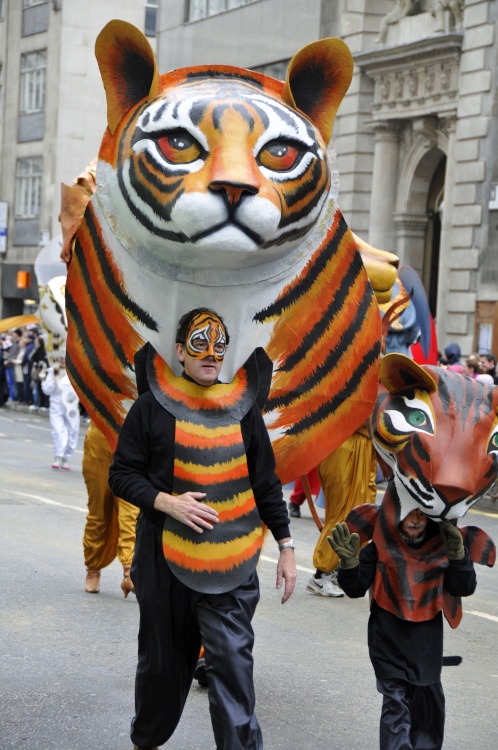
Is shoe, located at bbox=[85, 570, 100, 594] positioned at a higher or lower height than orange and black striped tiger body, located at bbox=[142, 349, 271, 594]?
lower

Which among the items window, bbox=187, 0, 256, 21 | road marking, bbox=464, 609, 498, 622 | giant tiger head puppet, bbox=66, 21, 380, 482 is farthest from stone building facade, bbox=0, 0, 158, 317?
giant tiger head puppet, bbox=66, 21, 380, 482

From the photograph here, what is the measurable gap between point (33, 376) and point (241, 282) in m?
22.8

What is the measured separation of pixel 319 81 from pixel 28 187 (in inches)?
1612

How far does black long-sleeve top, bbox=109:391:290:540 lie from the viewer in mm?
4973

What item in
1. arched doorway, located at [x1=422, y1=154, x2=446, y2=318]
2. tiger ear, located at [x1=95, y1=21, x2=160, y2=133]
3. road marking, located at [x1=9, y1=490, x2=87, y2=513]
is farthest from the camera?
arched doorway, located at [x1=422, y1=154, x2=446, y2=318]

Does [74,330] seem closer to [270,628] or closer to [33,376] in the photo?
[270,628]

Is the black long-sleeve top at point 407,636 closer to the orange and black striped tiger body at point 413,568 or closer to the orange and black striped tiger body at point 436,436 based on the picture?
the orange and black striped tiger body at point 413,568

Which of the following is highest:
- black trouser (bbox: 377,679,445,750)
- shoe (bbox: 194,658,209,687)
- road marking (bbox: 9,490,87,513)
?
black trouser (bbox: 377,679,445,750)

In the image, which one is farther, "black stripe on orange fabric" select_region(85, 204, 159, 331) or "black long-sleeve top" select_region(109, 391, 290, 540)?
"black stripe on orange fabric" select_region(85, 204, 159, 331)

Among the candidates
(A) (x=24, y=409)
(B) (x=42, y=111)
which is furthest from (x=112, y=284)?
(B) (x=42, y=111)

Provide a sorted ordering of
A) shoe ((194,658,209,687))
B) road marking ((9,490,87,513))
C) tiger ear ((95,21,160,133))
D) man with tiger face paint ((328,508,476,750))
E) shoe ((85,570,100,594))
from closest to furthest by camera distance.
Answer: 1. man with tiger face paint ((328,508,476,750))
2. tiger ear ((95,21,160,133))
3. shoe ((194,658,209,687))
4. shoe ((85,570,100,594))
5. road marking ((9,490,87,513))

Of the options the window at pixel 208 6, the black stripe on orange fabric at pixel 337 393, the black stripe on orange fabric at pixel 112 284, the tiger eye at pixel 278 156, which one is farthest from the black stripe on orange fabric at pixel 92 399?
the window at pixel 208 6

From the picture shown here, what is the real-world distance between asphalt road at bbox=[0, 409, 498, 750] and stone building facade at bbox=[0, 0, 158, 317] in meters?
33.2

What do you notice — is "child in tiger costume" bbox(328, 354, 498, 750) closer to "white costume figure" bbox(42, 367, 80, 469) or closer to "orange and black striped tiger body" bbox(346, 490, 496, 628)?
"orange and black striped tiger body" bbox(346, 490, 496, 628)
